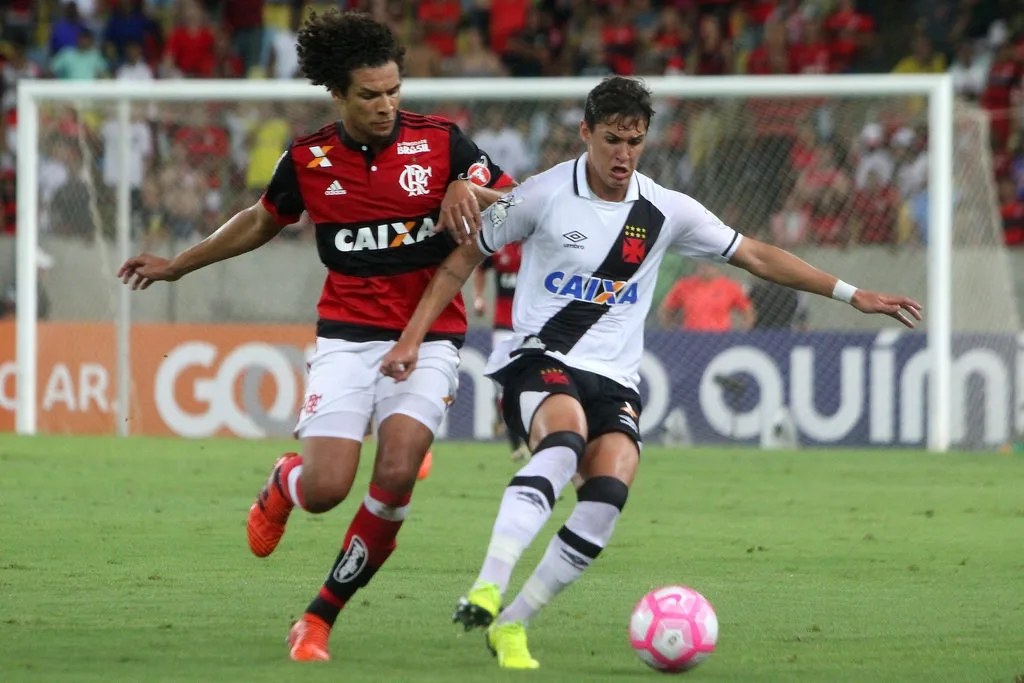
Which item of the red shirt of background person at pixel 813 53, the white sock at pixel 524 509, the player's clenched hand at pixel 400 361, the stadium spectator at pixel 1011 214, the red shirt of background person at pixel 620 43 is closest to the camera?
the white sock at pixel 524 509

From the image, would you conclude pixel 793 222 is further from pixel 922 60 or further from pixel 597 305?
pixel 597 305

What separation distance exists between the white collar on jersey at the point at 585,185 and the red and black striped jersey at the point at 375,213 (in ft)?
1.10

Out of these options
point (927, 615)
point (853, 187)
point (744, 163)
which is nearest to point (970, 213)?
point (853, 187)

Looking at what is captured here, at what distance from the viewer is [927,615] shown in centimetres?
693

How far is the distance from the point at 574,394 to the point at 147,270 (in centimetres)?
174

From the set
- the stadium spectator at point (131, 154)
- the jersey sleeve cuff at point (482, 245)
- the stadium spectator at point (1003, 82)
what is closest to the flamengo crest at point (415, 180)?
the jersey sleeve cuff at point (482, 245)

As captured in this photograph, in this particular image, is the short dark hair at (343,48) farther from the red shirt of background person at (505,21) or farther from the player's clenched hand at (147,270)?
the red shirt of background person at (505,21)

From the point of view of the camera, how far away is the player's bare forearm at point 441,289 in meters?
5.98

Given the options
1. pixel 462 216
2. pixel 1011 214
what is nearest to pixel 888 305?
pixel 462 216

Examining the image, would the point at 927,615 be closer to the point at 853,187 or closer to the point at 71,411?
the point at 853,187

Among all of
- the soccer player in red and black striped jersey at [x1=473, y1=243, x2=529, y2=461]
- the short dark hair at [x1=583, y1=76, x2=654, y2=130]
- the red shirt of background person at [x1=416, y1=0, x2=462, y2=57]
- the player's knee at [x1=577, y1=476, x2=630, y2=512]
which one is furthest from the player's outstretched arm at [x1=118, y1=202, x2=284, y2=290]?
the red shirt of background person at [x1=416, y1=0, x2=462, y2=57]

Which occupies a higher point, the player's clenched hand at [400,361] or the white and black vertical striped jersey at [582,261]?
the white and black vertical striped jersey at [582,261]

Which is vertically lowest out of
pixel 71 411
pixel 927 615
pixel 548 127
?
pixel 71 411

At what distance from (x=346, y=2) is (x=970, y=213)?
895cm
